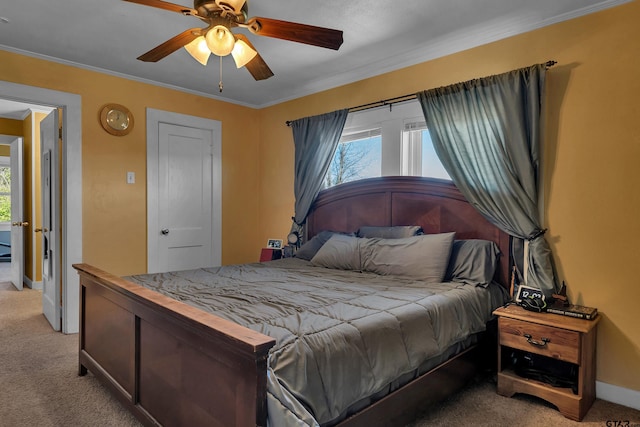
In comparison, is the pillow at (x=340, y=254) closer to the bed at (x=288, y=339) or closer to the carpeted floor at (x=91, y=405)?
the bed at (x=288, y=339)

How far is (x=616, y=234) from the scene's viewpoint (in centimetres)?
238

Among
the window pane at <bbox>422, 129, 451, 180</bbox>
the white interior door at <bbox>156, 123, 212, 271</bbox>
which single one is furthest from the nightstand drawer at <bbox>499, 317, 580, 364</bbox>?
the white interior door at <bbox>156, 123, 212, 271</bbox>

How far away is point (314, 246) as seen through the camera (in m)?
3.73

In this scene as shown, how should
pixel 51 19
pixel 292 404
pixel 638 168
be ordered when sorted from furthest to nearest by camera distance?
1. pixel 51 19
2. pixel 638 168
3. pixel 292 404

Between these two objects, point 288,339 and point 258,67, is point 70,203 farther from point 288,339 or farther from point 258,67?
point 288,339

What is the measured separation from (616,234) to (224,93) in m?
3.93

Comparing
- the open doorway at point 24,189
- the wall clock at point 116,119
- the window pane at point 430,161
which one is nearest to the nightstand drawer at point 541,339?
the window pane at point 430,161

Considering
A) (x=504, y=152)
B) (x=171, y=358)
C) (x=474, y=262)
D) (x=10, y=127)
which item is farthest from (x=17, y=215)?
(x=504, y=152)

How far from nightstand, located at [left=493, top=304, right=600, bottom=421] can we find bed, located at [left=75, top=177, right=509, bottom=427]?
0.17m

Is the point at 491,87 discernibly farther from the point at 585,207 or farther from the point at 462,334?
the point at 462,334

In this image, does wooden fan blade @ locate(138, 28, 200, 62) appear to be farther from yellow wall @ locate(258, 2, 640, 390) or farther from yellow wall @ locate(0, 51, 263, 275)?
yellow wall @ locate(258, 2, 640, 390)

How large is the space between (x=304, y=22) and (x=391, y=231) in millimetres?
1771

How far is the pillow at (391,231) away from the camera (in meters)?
3.16

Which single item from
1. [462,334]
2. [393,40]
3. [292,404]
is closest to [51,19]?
[393,40]
